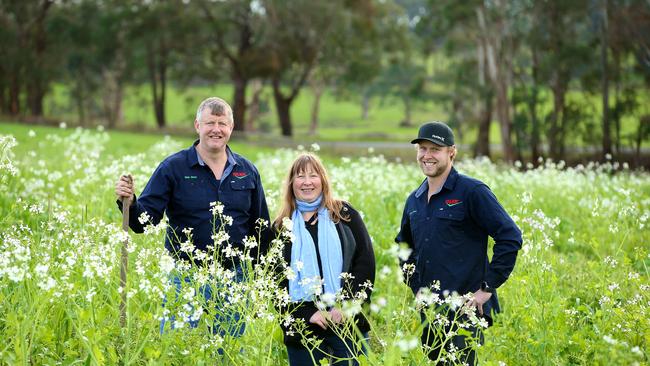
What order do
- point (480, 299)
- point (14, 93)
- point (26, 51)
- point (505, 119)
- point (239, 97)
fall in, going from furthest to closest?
1. point (26, 51)
2. point (14, 93)
3. point (239, 97)
4. point (505, 119)
5. point (480, 299)

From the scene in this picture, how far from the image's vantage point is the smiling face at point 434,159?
510 cm

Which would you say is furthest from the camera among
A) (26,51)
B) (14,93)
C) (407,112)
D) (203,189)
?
(407,112)

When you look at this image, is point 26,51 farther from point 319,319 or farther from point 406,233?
point 319,319

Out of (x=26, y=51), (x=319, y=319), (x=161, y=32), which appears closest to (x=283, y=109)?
(x=161, y=32)

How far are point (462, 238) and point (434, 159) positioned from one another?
0.58m

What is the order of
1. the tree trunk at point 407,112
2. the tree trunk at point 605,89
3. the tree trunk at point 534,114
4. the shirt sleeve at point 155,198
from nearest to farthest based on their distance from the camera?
the shirt sleeve at point 155,198
the tree trunk at point 605,89
the tree trunk at point 534,114
the tree trunk at point 407,112

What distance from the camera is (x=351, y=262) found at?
513 centimetres

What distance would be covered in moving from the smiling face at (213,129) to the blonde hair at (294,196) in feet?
1.90

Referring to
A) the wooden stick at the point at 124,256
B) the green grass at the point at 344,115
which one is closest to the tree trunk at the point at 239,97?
the green grass at the point at 344,115

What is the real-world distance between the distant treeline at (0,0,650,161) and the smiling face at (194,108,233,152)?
25.5m

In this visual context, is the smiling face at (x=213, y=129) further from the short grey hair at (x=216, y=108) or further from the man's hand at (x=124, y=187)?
the man's hand at (x=124, y=187)

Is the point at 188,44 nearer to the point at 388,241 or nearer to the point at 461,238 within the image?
the point at 388,241

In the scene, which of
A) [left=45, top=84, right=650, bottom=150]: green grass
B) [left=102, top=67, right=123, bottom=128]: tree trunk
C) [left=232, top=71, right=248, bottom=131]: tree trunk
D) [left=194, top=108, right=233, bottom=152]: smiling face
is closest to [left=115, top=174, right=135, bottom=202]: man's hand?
[left=194, top=108, right=233, bottom=152]: smiling face

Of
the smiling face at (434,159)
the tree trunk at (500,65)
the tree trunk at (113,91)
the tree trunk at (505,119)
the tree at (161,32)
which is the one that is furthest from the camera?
the tree trunk at (113,91)
